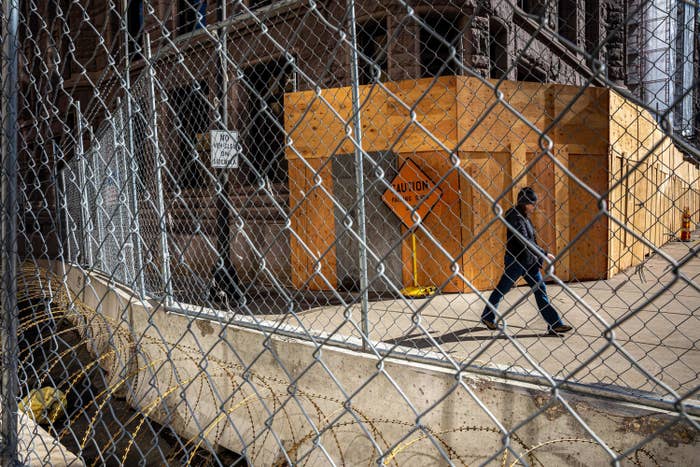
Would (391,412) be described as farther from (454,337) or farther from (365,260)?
(454,337)

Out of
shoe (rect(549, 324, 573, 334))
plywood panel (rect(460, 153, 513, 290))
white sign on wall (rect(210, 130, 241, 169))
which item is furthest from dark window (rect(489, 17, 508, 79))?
shoe (rect(549, 324, 573, 334))

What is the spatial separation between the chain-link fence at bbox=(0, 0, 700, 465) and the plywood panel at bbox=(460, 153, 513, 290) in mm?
40

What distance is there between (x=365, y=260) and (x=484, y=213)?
5.52 metres

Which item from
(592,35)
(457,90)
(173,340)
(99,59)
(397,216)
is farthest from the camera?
(99,59)

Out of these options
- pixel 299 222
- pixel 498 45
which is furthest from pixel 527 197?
pixel 498 45

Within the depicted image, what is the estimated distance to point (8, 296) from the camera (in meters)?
2.24

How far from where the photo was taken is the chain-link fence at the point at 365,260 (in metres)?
1.93

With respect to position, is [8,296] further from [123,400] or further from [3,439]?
[123,400]

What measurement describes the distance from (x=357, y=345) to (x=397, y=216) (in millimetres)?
5058

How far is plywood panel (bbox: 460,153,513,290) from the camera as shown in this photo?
772 centimetres

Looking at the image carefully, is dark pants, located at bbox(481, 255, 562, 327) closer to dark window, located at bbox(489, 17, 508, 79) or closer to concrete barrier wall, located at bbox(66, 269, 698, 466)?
concrete barrier wall, located at bbox(66, 269, 698, 466)

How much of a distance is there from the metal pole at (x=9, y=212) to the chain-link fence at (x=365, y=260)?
1 cm

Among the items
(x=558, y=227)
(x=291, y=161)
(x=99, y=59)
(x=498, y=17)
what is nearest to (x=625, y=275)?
(x=558, y=227)

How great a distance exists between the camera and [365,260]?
294cm
